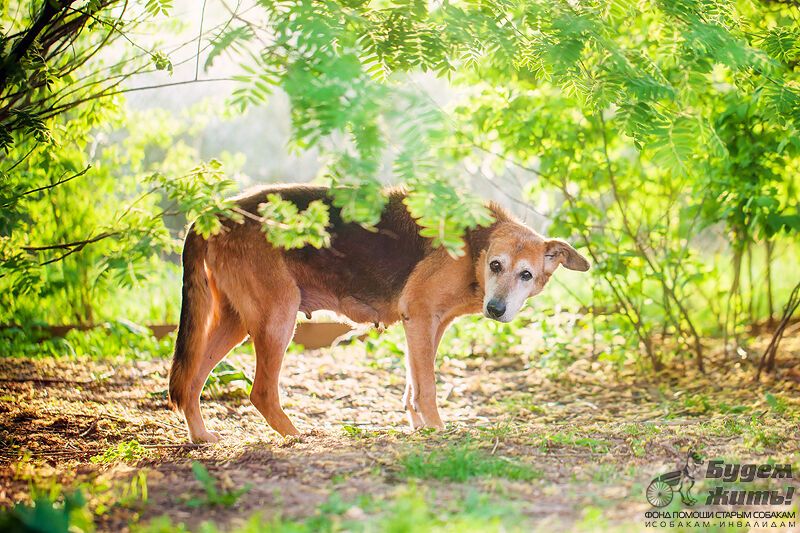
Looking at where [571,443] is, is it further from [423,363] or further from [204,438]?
[204,438]

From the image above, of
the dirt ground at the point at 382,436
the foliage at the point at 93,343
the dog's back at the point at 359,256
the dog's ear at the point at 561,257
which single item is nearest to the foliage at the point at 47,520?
the dirt ground at the point at 382,436

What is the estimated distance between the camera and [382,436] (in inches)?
189

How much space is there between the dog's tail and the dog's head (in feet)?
6.48

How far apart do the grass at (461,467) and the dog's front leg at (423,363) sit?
1.38 meters

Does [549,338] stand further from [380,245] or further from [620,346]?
[380,245]

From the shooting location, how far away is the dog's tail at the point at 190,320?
5113 mm

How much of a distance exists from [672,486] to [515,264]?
223 centimetres

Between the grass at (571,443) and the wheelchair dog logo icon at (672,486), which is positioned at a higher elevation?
the wheelchair dog logo icon at (672,486)

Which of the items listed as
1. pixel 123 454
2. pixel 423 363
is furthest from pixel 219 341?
pixel 423 363

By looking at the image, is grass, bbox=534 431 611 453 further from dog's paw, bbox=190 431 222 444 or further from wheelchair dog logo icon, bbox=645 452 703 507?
dog's paw, bbox=190 431 222 444

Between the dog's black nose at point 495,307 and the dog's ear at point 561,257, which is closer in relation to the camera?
the dog's black nose at point 495,307

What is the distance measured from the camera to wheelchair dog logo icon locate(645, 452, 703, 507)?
328 centimetres

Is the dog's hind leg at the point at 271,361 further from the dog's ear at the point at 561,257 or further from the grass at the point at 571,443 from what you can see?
the dog's ear at the point at 561,257

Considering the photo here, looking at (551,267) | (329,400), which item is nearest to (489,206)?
(551,267)
